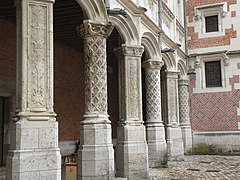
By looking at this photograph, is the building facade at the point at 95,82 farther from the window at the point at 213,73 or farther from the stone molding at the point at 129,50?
the window at the point at 213,73

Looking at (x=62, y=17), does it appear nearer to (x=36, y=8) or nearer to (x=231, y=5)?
(x=36, y=8)

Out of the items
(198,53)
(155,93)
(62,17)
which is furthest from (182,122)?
(62,17)

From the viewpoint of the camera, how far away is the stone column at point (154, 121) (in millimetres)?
10289

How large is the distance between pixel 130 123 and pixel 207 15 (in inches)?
380

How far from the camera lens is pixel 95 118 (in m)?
6.92

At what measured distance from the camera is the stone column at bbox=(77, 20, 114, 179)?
6.73 meters

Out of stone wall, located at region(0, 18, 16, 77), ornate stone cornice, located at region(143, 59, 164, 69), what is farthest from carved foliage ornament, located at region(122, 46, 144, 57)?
stone wall, located at region(0, 18, 16, 77)

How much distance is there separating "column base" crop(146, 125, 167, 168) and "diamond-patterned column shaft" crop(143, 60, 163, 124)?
0.85 feet

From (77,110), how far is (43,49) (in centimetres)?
698

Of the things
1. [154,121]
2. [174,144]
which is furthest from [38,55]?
[174,144]

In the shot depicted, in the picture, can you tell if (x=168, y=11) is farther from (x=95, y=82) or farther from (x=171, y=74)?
(x=95, y=82)

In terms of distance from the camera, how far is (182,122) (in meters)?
14.8

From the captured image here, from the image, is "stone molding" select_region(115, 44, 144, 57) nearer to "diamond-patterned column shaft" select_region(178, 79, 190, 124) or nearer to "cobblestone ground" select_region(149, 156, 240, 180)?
"cobblestone ground" select_region(149, 156, 240, 180)

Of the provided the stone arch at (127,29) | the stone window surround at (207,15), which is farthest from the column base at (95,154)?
the stone window surround at (207,15)
